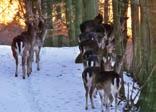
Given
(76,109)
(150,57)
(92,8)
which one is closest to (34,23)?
(92,8)

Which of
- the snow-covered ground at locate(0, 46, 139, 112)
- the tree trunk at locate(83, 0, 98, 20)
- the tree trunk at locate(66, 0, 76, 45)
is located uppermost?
the tree trunk at locate(83, 0, 98, 20)

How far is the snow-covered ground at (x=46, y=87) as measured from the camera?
1541cm

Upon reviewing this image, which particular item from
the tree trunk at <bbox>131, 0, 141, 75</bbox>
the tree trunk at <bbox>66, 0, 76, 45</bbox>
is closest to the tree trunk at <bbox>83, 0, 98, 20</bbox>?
the tree trunk at <bbox>131, 0, 141, 75</bbox>

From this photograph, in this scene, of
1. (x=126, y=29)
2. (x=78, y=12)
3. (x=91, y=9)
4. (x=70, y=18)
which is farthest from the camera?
(x=70, y=18)

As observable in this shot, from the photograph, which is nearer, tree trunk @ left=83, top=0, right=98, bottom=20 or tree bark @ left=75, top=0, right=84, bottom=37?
tree trunk @ left=83, top=0, right=98, bottom=20

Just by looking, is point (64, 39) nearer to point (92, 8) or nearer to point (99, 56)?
point (92, 8)

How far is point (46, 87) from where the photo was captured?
17.6 metres

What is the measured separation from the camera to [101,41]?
19344mm

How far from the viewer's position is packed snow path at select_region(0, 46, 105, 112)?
15.4 meters

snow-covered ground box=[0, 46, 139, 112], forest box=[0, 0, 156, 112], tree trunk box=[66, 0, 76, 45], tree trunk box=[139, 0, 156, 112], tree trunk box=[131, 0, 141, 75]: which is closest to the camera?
tree trunk box=[139, 0, 156, 112]

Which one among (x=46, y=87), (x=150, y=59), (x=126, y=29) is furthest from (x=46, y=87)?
(x=150, y=59)

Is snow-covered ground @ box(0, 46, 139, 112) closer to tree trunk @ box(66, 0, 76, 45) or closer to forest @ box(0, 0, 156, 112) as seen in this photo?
forest @ box(0, 0, 156, 112)

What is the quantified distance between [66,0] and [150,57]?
19.6 metres

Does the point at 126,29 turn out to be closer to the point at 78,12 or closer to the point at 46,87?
the point at 46,87
